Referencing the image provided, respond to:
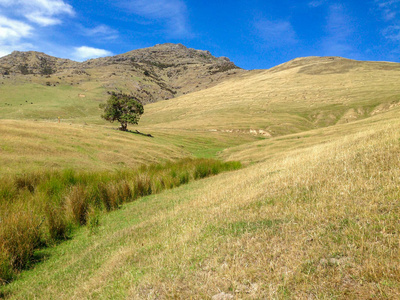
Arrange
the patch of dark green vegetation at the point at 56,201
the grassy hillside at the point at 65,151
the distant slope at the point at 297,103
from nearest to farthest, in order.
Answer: the patch of dark green vegetation at the point at 56,201
the grassy hillside at the point at 65,151
the distant slope at the point at 297,103

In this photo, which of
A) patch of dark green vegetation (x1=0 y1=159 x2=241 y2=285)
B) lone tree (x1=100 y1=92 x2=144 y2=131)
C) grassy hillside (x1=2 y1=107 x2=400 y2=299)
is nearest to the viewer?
grassy hillside (x1=2 y1=107 x2=400 y2=299)

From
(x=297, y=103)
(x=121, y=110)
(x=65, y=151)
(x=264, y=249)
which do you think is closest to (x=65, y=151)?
(x=65, y=151)

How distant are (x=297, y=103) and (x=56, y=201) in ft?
315

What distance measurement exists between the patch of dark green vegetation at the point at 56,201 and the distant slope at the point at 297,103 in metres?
54.9

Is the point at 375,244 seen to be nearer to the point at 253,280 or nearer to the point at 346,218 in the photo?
the point at 346,218

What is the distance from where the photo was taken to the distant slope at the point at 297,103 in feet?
240

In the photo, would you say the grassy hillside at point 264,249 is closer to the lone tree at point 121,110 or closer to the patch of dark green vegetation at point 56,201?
the patch of dark green vegetation at point 56,201

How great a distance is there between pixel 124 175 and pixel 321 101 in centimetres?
9349

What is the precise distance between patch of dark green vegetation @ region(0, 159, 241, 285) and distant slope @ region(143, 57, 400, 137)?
180ft

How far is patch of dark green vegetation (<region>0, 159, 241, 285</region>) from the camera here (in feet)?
22.0

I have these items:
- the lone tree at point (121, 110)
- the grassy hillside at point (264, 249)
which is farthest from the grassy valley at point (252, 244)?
the lone tree at point (121, 110)

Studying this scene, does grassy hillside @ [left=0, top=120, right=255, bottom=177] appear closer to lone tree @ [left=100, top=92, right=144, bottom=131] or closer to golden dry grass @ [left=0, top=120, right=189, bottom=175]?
golden dry grass @ [left=0, top=120, right=189, bottom=175]

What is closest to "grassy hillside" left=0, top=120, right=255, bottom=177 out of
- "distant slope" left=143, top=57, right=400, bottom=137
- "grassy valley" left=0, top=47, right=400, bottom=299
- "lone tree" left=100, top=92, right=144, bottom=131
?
"grassy valley" left=0, top=47, right=400, bottom=299

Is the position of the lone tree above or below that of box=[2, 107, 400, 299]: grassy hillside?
above
